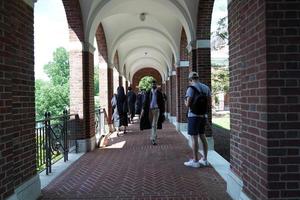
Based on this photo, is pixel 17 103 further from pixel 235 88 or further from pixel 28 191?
pixel 235 88

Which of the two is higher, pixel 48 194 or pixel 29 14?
pixel 29 14

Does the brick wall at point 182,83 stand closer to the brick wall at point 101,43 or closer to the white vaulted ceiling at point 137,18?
the white vaulted ceiling at point 137,18

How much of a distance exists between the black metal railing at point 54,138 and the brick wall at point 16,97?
1132 millimetres

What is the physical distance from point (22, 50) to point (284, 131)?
10.9ft

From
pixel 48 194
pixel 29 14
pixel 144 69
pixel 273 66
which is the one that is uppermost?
pixel 144 69

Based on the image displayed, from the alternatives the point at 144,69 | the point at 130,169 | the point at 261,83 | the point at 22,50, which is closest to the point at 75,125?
the point at 130,169

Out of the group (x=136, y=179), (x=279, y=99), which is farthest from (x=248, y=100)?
(x=136, y=179)

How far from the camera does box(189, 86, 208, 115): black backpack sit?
19.9ft

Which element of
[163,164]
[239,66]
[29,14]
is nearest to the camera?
[239,66]

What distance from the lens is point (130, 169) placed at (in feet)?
21.0

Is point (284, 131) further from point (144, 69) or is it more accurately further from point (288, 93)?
point (144, 69)

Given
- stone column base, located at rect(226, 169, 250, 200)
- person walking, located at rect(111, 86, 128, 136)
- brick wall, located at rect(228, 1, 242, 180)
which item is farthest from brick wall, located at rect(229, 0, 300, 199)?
person walking, located at rect(111, 86, 128, 136)

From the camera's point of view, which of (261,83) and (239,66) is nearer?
(261,83)

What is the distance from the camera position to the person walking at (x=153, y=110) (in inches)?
371
